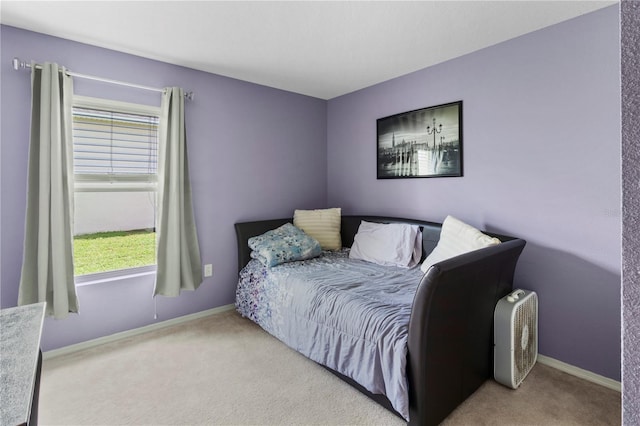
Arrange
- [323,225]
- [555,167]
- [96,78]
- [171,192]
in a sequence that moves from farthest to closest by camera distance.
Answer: [323,225] < [171,192] < [96,78] < [555,167]

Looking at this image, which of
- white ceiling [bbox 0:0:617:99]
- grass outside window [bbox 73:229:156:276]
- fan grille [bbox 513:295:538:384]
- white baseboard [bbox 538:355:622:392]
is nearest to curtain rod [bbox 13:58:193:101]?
white ceiling [bbox 0:0:617:99]

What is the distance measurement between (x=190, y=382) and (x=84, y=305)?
1.16 metres

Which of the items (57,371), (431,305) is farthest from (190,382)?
(431,305)

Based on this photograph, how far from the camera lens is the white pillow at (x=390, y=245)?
2795 millimetres

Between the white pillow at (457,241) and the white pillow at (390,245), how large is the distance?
24 cm

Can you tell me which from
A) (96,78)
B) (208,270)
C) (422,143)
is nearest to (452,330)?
(422,143)

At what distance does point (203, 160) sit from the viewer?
3070mm

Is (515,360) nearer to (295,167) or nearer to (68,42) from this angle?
(295,167)

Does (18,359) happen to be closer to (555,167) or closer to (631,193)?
(631,193)

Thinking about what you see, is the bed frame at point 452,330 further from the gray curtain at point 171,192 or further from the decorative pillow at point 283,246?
the gray curtain at point 171,192

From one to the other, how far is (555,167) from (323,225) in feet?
6.70

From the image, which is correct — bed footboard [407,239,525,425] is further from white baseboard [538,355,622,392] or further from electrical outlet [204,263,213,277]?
electrical outlet [204,263,213,277]

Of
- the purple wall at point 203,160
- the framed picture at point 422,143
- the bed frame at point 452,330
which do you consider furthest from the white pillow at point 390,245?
the purple wall at point 203,160

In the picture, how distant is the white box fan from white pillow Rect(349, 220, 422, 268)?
0.84 metres
